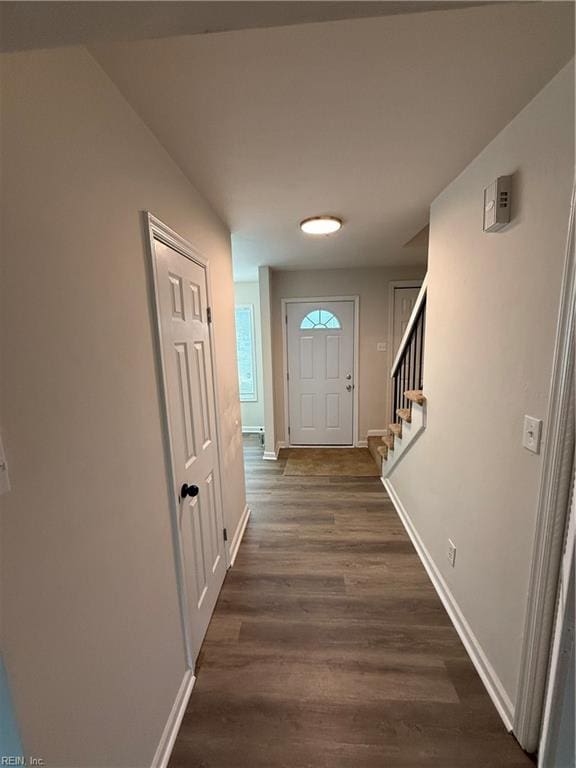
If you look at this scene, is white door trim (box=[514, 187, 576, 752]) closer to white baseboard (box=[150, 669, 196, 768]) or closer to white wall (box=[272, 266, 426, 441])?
white baseboard (box=[150, 669, 196, 768])

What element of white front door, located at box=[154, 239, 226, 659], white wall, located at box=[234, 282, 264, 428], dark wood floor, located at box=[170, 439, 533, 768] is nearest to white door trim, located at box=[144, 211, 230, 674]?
white front door, located at box=[154, 239, 226, 659]

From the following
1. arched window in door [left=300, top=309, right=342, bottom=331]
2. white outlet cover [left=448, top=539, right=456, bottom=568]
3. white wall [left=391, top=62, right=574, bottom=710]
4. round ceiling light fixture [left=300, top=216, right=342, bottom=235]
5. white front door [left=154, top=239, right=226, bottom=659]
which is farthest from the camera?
arched window in door [left=300, top=309, right=342, bottom=331]

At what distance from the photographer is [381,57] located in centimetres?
91

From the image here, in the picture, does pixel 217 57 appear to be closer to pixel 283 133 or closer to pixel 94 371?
pixel 283 133

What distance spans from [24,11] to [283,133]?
1023mm

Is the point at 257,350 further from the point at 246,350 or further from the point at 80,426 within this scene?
the point at 80,426

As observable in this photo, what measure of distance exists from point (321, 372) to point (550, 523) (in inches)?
131

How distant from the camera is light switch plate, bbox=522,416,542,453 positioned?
1082mm

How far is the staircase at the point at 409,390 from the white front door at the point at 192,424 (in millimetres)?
1443

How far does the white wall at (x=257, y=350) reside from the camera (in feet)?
15.9

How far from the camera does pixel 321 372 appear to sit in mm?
4258

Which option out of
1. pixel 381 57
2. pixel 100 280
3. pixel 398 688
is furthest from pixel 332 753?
pixel 381 57

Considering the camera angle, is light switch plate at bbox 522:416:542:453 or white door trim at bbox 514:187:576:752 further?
light switch plate at bbox 522:416:542:453

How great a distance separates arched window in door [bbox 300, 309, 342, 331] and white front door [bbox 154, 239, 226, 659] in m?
2.46
